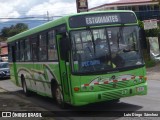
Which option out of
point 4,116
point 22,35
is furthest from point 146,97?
point 22,35

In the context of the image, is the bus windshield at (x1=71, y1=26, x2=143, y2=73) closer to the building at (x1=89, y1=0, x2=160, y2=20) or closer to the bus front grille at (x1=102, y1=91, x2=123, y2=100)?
the bus front grille at (x1=102, y1=91, x2=123, y2=100)

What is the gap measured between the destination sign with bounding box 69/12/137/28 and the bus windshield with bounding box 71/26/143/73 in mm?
191

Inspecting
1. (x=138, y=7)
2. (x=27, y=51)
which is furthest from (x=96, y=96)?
(x=138, y=7)

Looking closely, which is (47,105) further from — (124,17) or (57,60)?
(124,17)

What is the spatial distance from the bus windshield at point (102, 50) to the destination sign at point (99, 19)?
0.63 feet

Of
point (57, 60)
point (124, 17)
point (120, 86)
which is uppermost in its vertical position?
point (124, 17)

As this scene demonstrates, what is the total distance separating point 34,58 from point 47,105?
1896 millimetres

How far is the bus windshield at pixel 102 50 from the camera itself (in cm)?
1091

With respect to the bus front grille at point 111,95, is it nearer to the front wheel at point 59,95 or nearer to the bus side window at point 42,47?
the front wheel at point 59,95

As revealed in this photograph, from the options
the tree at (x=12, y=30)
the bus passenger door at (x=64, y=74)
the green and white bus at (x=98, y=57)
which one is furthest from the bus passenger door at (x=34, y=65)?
the tree at (x=12, y=30)

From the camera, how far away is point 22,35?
17.3 m

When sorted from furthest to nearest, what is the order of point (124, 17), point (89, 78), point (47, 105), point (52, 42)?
point (47, 105), point (52, 42), point (124, 17), point (89, 78)

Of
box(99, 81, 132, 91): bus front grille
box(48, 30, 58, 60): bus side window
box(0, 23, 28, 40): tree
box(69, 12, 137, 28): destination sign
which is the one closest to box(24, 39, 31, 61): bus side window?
box(48, 30, 58, 60): bus side window

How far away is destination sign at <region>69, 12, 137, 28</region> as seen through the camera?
11.2 m
